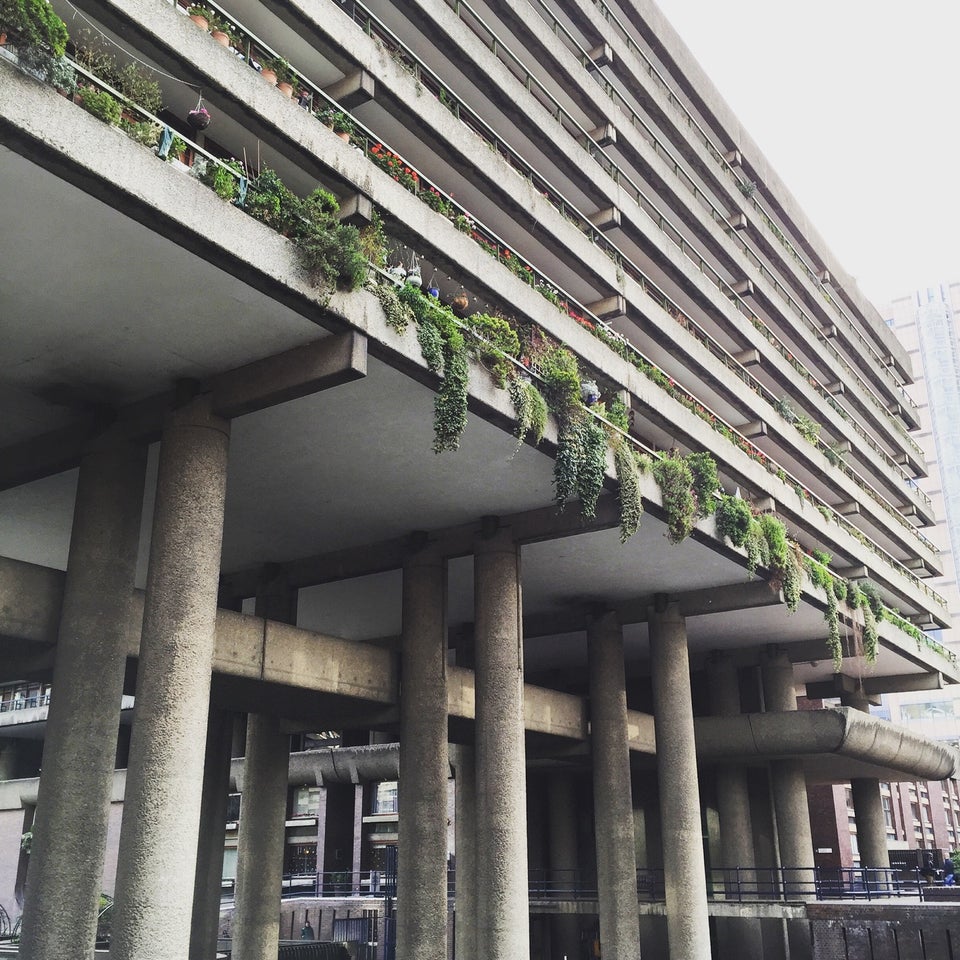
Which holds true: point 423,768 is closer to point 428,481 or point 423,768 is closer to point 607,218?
point 428,481

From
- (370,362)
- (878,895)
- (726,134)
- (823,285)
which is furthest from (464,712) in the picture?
(823,285)

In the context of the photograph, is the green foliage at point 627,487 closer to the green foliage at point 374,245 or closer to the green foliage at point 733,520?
the green foliage at point 733,520

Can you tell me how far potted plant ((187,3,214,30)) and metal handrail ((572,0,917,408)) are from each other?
526 inches

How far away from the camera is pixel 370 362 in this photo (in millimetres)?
15359

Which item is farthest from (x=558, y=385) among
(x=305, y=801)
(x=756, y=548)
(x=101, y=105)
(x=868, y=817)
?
(x=305, y=801)

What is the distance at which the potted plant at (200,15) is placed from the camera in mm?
15172

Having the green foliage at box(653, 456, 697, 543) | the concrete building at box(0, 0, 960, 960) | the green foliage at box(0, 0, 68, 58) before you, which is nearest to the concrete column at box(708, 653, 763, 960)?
the concrete building at box(0, 0, 960, 960)

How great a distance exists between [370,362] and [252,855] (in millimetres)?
13368

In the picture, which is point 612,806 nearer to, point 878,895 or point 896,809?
point 878,895

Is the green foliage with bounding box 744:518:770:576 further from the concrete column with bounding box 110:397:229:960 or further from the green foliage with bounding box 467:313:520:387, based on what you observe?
the concrete column with bounding box 110:397:229:960

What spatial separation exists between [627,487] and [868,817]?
25.6 metres

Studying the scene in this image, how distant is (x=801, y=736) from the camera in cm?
2889

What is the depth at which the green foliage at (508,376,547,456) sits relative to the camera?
57.2ft

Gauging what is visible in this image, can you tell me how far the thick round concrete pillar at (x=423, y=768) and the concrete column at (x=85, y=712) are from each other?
6417 mm
